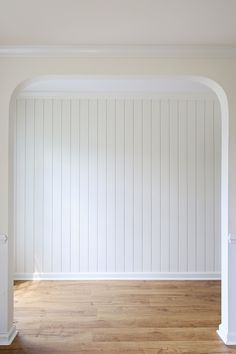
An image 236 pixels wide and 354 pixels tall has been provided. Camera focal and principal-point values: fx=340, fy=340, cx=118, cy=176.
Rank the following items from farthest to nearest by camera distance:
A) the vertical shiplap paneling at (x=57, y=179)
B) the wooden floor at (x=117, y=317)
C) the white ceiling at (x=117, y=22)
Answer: the vertical shiplap paneling at (x=57, y=179) → the wooden floor at (x=117, y=317) → the white ceiling at (x=117, y=22)

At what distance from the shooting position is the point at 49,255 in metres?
4.71

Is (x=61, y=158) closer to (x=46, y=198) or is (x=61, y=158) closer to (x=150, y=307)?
(x=46, y=198)

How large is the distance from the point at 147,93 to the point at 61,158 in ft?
4.88

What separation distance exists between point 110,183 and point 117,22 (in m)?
2.50

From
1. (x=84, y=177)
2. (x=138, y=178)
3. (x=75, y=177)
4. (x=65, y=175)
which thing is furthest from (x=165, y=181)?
(x=65, y=175)

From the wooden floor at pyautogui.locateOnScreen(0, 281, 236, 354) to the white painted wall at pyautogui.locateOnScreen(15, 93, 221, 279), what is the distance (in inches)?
16.1

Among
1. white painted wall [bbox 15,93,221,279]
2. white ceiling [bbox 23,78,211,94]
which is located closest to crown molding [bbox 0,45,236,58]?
white ceiling [bbox 23,78,211,94]

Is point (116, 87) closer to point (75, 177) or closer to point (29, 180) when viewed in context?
point (75, 177)

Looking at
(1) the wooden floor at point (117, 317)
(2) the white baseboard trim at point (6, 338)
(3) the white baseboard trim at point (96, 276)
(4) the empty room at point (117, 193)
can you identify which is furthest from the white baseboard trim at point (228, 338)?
(2) the white baseboard trim at point (6, 338)

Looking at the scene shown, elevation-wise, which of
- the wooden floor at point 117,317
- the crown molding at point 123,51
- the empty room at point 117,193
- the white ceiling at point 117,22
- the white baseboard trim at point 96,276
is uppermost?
the white ceiling at point 117,22

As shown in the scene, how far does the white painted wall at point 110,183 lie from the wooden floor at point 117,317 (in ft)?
1.34

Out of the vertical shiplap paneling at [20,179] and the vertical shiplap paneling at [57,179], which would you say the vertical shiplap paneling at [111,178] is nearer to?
the vertical shiplap paneling at [57,179]

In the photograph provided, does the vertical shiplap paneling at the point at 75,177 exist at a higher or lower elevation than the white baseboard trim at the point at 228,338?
higher

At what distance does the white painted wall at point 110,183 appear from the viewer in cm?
469
